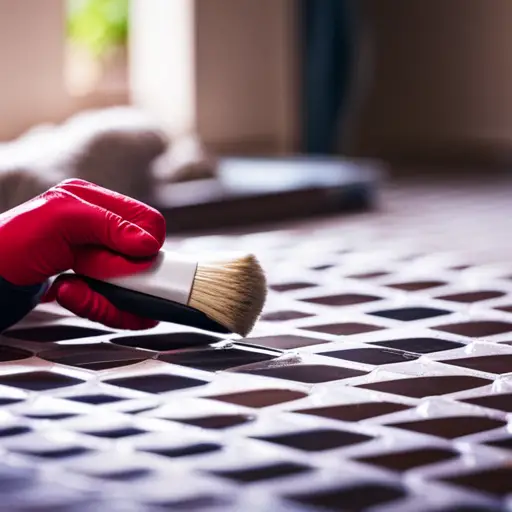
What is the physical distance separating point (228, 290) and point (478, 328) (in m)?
0.40

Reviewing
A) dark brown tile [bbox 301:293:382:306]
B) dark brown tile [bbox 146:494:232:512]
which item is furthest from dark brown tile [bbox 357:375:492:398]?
dark brown tile [bbox 301:293:382:306]

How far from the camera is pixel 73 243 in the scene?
1180 mm

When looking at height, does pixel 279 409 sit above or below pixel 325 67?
below

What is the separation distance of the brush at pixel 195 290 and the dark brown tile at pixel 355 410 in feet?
0.71

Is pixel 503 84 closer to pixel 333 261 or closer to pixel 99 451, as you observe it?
pixel 333 261

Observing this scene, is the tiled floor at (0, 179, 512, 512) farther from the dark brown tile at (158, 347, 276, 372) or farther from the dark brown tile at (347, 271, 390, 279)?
the dark brown tile at (347, 271, 390, 279)

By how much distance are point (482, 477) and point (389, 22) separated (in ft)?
15.7

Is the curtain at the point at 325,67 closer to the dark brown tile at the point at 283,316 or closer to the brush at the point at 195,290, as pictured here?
the dark brown tile at the point at 283,316

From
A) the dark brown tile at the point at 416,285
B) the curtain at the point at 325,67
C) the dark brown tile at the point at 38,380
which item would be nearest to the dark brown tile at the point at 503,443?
the dark brown tile at the point at 38,380

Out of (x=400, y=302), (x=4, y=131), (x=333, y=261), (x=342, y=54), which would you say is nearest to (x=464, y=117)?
(x=342, y=54)

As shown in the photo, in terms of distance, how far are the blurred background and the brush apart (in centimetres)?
100

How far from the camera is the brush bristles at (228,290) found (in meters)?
1.16

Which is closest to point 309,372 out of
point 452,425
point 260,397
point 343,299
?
point 260,397

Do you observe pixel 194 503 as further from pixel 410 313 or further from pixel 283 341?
pixel 410 313
